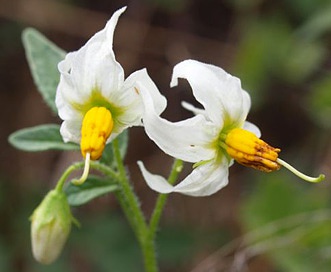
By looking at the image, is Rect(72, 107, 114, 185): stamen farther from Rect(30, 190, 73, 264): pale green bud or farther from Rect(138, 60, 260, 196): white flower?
Rect(30, 190, 73, 264): pale green bud

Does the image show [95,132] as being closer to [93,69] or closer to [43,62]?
[93,69]

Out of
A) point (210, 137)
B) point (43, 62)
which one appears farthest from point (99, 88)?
point (43, 62)

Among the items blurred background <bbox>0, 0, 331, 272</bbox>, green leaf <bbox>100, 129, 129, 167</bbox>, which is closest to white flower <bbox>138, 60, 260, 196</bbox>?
green leaf <bbox>100, 129, 129, 167</bbox>

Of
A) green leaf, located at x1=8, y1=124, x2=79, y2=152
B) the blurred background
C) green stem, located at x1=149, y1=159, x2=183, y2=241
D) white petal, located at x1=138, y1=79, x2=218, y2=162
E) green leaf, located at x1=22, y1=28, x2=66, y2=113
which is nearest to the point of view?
white petal, located at x1=138, y1=79, x2=218, y2=162

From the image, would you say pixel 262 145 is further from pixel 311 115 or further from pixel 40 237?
pixel 311 115

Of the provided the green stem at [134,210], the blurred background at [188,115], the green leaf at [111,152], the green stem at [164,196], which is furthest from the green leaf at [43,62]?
the blurred background at [188,115]

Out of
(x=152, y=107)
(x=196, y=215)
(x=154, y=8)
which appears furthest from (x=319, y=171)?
(x=152, y=107)
